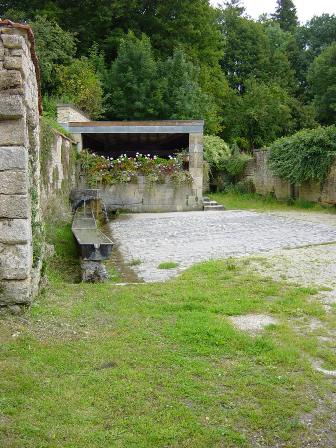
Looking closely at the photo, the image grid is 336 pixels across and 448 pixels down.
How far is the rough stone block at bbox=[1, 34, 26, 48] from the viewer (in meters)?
4.52

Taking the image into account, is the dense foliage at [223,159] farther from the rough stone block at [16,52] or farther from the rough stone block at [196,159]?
the rough stone block at [16,52]

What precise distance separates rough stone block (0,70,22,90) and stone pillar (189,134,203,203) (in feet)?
38.3

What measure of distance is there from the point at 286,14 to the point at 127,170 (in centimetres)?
3759

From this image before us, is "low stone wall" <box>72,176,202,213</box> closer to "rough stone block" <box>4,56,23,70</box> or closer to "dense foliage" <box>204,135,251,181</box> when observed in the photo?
"dense foliage" <box>204,135,251,181</box>

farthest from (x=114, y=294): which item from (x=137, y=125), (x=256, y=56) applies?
(x=256, y=56)

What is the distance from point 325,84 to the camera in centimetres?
2861

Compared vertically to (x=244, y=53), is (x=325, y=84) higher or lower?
lower

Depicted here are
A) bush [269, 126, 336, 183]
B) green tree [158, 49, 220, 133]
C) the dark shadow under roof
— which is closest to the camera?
bush [269, 126, 336, 183]

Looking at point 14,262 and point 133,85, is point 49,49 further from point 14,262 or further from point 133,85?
point 14,262

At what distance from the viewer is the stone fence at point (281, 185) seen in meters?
15.6

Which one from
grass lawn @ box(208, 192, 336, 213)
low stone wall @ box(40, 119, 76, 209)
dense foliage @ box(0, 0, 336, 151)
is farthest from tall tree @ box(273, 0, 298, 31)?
low stone wall @ box(40, 119, 76, 209)

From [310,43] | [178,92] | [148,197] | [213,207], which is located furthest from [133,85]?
[310,43]

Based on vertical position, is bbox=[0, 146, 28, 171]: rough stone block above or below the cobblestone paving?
above

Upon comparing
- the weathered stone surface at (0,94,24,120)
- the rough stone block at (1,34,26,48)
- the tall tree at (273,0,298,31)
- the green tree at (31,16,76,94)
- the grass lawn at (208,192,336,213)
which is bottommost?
the grass lawn at (208,192,336,213)
